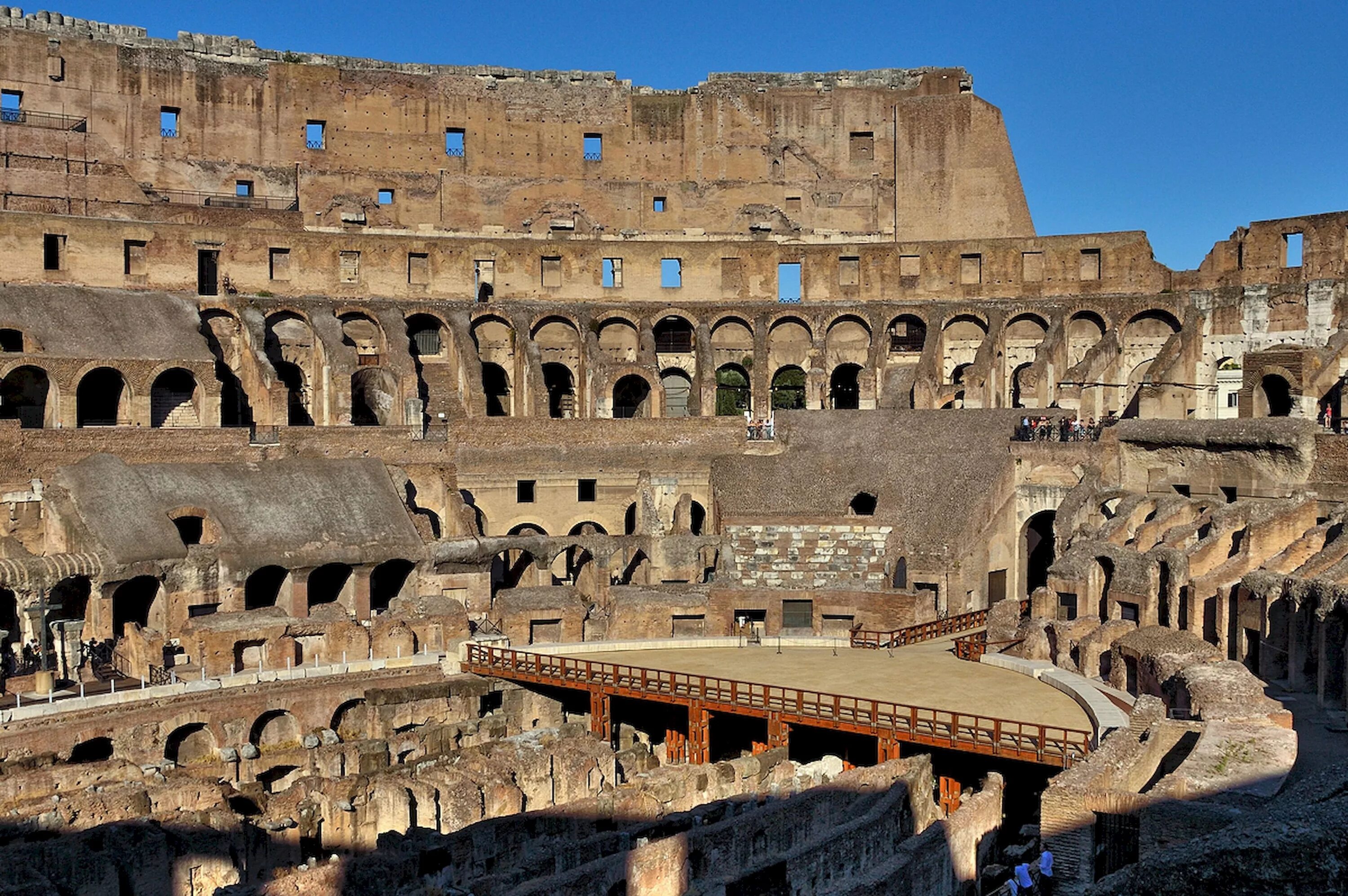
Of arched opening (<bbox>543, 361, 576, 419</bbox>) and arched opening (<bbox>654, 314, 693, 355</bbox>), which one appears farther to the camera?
arched opening (<bbox>654, 314, 693, 355</bbox>)

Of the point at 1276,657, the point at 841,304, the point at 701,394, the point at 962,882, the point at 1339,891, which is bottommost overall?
the point at 962,882

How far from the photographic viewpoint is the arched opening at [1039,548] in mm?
42406

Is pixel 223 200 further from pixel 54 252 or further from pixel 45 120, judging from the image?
pixel 54 252

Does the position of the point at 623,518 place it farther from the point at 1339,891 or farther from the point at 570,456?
the point at 1339,891

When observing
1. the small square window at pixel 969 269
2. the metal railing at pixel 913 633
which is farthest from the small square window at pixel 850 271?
the metal railing at pixel 913 633

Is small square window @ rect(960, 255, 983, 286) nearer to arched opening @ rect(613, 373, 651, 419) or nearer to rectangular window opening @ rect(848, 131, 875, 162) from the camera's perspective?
rectangular window opening @ rect(848, 131, 875, 162)

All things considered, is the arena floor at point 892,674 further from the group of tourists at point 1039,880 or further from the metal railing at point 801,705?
the group of tourists at point 1039,880

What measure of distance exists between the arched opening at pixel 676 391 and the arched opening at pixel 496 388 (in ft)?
19.1

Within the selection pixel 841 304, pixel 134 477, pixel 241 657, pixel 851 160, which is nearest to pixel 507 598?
pixel 241 657

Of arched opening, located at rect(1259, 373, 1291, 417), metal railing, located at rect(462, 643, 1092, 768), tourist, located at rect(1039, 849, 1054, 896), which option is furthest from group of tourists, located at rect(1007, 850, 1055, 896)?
arched opening, located at rect(1259, 373, 1291, 417)

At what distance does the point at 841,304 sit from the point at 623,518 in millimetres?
12084

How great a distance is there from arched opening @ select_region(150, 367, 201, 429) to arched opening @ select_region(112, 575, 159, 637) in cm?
829

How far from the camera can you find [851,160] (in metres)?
52.5

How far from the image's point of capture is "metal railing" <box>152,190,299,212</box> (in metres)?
47.3
